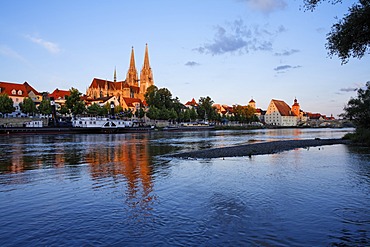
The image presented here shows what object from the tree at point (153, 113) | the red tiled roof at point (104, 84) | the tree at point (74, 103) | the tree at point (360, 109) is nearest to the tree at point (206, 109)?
the tree at point (153, 113)

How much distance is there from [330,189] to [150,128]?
97686 mm

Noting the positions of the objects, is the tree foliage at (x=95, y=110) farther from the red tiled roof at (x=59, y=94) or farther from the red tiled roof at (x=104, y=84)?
the red tiled roof at (x=104, y=84)

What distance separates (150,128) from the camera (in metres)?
111

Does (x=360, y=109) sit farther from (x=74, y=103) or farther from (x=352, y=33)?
(x=74, y=103)

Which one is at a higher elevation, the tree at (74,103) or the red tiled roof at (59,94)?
the red tiled roof at (59,94)

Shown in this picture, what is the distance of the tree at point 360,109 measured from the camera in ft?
151

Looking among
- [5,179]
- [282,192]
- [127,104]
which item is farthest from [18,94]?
[282,192]

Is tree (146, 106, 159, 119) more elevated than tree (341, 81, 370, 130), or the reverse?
tree (146, 106, 159, 119)

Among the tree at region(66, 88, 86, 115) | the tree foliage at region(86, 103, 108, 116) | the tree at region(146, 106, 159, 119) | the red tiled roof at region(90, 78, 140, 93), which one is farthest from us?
the red tiled roof at region(90, 78, 140, 93)

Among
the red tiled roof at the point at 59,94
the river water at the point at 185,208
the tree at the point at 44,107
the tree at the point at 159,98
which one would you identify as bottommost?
the river water at the point at 185,208

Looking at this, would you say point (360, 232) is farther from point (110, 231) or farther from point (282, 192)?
point (110, 231)

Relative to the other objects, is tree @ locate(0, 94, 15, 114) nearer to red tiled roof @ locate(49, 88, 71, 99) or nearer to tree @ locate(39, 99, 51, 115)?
tree @ locate(39, 99, 51, 115)

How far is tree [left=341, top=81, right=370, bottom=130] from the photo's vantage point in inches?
1817

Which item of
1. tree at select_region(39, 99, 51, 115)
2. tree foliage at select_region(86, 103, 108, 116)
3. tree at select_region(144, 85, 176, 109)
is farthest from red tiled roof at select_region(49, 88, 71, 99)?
tree at select_region(39, 99, 51, 115)
